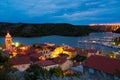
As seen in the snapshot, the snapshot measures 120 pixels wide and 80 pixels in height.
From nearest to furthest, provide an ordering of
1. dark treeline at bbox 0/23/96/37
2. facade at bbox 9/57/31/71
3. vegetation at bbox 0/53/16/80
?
Answer: vegetation at bbox 0/53/16/80 → facade at bbox 9/57/31/71 → dark treeline at bbox 0/23/96/37

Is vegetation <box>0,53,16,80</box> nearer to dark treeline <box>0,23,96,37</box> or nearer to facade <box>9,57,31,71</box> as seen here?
facade <box>9,57,31,71</box>

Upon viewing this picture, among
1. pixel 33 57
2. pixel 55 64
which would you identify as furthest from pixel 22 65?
pixel 33 57

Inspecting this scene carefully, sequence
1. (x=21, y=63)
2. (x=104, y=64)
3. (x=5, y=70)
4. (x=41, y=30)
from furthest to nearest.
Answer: (x=41, y=30)
(x=21, y=63)
(x=104, y=64)
(x=5, y=70)

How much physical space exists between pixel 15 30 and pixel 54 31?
25.9m

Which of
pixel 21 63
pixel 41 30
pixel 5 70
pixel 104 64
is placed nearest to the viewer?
pixel 5 70

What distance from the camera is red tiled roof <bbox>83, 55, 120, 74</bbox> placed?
20.8m

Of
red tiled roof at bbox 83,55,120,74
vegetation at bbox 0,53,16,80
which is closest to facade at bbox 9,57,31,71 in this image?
vegetation at bbox 0,53,16,80

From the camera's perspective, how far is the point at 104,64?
858 inches

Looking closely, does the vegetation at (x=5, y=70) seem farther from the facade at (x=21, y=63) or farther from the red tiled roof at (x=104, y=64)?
the red tiled roof at (x=104, y=64)

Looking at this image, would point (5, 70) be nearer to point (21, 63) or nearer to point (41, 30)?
point (21, 63)

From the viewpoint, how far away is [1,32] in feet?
547

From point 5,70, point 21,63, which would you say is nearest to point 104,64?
point 5,70

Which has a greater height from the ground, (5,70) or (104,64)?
(5,70)

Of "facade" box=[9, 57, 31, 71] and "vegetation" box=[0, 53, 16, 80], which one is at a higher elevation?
"vegetation" box=[0, 53, 16, 80]
